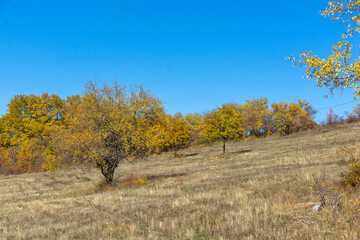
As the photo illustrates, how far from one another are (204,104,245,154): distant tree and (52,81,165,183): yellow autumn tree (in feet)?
85.1

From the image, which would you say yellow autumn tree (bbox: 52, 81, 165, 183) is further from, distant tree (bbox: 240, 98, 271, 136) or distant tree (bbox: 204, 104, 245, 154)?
distant tree (bbox: 240, 98, 271, 136)

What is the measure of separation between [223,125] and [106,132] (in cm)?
2980

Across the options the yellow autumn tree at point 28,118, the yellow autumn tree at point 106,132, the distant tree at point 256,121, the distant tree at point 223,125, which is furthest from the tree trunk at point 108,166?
the distant tree at point 256,121

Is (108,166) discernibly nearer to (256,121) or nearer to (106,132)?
(106,132)

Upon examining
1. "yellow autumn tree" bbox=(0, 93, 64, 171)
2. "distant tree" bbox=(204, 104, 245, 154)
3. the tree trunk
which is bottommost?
the tree trunk

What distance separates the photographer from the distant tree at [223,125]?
45.2 meters

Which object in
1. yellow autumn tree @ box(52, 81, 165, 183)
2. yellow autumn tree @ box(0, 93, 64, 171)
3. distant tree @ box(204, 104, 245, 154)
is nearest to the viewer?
yellow autumn tree @ box(52, 81, 165, 183)

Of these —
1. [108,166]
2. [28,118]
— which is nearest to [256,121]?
[28,118]

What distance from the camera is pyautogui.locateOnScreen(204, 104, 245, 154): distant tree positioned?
148 feet

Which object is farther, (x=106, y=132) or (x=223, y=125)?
(x=223, y=125)

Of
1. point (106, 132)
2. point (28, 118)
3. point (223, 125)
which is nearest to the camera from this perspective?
point (106, 132)

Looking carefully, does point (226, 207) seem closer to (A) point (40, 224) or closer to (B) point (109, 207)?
(B) point (109, 207)

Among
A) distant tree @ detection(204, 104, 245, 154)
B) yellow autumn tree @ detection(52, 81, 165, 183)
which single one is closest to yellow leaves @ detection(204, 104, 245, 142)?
distant tree @ detection(204, 104, 245, 154)

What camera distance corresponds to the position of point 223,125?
45562 mm
